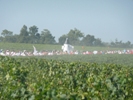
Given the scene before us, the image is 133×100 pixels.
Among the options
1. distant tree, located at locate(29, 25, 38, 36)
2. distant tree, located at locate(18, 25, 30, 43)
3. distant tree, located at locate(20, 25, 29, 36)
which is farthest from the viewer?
distant tree, located at locate(29, 25, 38, 36)

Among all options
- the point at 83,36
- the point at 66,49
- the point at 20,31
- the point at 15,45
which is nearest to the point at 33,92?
the point at 66,49

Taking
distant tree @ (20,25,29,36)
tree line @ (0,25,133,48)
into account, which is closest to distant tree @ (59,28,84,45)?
tree line @ (0,25,133,48)

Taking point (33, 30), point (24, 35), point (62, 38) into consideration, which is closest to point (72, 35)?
point (62, 38)

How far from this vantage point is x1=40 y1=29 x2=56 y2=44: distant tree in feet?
322

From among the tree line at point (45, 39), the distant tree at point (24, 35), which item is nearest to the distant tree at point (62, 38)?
the tree line at point (45, 39)

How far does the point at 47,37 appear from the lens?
327ft

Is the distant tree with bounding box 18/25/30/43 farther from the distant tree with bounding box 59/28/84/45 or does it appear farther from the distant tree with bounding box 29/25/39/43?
the distant tree with bounding box 59/28/84/45

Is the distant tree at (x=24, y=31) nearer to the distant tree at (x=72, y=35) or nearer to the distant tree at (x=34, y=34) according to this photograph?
the distant tree at (x=34, y=34)

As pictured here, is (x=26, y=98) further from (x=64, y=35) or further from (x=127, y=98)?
(x=64, y=35)

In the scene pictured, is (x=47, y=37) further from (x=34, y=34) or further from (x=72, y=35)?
(x=72, y=35)

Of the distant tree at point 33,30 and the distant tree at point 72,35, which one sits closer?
the distant tree at point 33,30

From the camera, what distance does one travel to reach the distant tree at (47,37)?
98.1m

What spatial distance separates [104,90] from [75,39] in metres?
93.7

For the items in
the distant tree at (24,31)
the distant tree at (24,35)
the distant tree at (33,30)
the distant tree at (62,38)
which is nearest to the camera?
the distant tree at (24,35)
